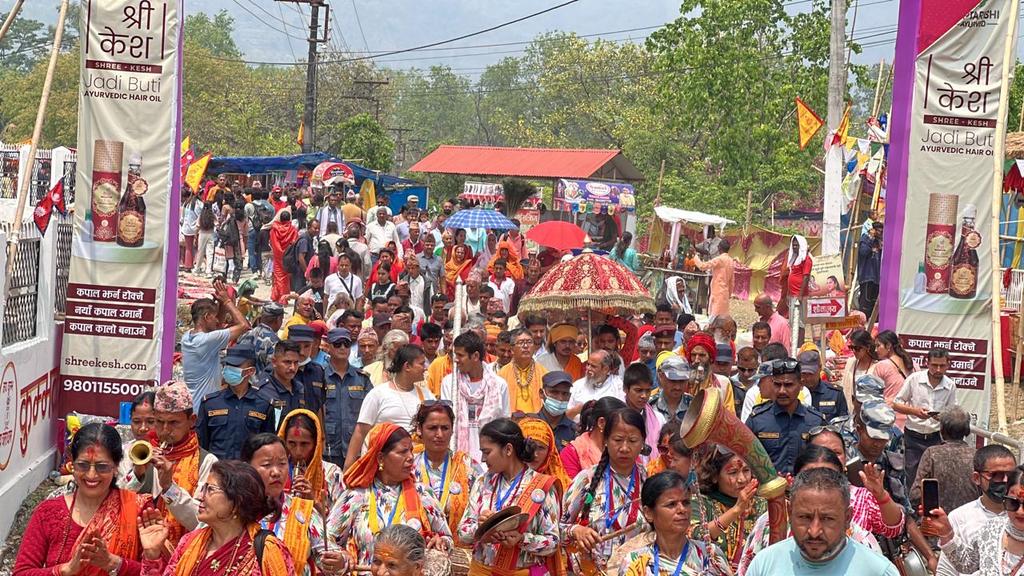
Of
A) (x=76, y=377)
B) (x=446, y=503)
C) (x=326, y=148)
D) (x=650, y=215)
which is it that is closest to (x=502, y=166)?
(x=650, y=215)

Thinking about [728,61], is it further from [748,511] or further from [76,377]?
[748,511]

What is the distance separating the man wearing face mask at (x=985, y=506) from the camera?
613 centimetres

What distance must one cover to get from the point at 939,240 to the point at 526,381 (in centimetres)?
384

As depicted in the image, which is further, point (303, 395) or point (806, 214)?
point (806, 214)

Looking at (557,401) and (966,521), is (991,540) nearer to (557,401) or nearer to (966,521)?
(966,521)

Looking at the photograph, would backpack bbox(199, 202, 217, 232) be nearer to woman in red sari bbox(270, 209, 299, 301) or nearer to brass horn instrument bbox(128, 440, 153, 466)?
woman in red sari bbox(270, 209, 299, 301)

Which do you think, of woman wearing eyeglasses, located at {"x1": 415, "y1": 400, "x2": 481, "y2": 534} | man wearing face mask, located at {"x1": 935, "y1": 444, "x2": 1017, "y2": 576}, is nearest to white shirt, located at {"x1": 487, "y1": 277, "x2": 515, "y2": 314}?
woman wearing eyeglasses, located at {"x1": 415, "y1": 400, "x2": 481, "y2": 534}

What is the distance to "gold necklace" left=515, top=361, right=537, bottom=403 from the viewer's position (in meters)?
9.73

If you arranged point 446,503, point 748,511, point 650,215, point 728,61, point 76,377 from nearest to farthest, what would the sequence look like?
1. point 748,511
2. point 446,503
3. point 76,377
4. point 728,61
5. point 650,215

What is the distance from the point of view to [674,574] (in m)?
5.53

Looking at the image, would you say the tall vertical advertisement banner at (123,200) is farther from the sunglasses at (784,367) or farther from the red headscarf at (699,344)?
the sunglasses at (784,367)

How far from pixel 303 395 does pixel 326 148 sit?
189 ft

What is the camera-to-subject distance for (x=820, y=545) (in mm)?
4516

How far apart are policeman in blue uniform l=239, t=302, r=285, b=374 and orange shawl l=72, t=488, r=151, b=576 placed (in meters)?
2.95
